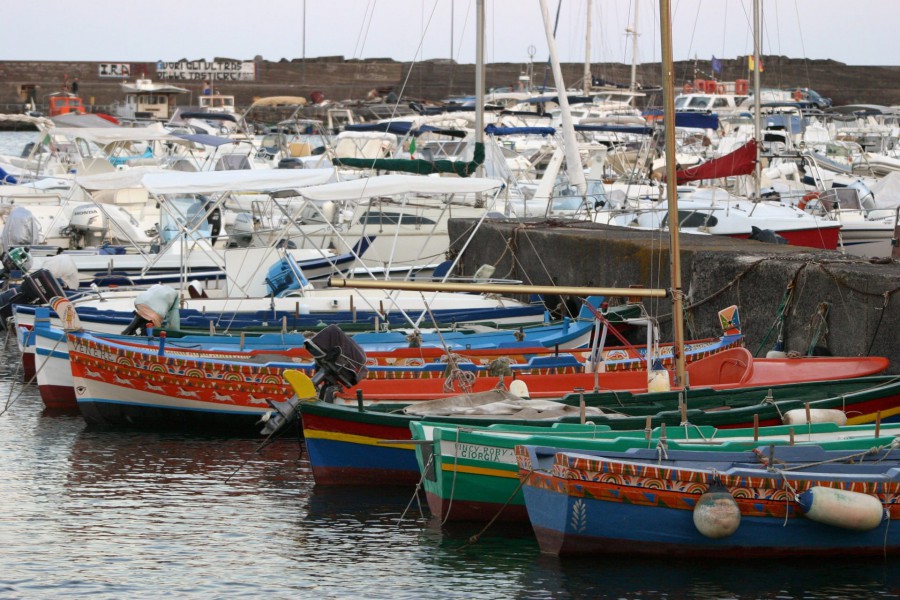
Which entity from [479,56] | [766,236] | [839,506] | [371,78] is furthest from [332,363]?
[371,78]

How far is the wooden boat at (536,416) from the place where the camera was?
34.3 feet

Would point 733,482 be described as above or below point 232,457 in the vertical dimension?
above

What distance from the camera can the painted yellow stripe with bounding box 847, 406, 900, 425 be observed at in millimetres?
10594

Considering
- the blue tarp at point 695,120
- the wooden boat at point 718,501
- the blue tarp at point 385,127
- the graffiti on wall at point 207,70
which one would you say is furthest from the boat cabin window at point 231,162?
the graffiti on wall at point 207,70

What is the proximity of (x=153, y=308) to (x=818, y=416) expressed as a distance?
27.3 feet

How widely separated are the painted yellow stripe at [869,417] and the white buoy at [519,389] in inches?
110

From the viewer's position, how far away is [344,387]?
462 inches

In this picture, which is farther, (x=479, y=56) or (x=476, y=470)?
(x=479, y=56)

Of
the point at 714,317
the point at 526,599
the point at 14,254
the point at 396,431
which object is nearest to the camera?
the point at 526,599

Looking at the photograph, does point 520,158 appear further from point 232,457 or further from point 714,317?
point 232,457

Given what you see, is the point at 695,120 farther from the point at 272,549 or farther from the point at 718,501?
the point at 718,501

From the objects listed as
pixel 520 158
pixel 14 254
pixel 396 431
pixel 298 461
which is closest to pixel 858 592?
pixel 396 431

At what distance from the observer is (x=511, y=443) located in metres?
9.62

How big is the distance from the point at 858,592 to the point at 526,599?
223cm
